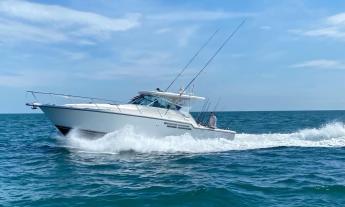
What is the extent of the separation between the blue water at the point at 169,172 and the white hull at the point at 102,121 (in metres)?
0.35

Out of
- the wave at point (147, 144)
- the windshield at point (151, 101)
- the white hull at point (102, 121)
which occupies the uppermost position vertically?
the windshield at point (151, 101)

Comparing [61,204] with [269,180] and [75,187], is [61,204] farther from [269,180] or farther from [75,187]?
[269,180]

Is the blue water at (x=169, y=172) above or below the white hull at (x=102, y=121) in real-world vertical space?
below

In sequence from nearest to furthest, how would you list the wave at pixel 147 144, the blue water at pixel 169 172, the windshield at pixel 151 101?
1. the blue water at pixel 169 172
2. the wave at pixel 147 144
3. the windshield at pixel 151 101

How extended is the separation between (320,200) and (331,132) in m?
18.3

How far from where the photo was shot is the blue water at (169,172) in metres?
10.6

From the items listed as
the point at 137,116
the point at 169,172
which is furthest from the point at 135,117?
the point at 169,172

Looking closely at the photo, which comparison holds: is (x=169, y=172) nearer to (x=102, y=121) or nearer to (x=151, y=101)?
(x=102, y=121)

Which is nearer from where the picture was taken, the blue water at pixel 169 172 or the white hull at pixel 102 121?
the blue water at pixel 169 172

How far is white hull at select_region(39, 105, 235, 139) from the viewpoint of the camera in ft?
63.5

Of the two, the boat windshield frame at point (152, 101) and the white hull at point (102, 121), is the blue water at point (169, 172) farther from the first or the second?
the boat windshield frame at point (152, 101)

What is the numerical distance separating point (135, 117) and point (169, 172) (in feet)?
18.4

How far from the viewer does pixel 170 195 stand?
1094 centimetres

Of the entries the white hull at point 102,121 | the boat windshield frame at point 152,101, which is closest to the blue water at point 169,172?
the white hull at point 102,121
